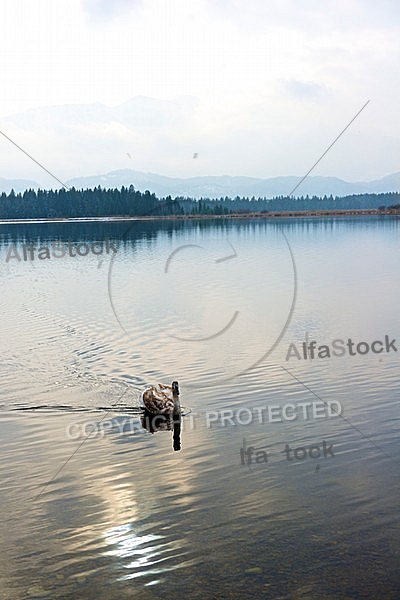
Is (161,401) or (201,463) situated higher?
(161,401)

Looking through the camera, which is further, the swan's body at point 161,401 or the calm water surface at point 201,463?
the swan's body at point 161,401

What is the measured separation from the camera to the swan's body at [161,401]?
21.1 metres

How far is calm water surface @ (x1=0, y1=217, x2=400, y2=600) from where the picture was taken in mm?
12492

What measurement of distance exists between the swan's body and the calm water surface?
1.81 feet

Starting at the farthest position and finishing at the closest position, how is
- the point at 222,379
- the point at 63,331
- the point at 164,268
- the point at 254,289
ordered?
the point at 164,268 → the point at 254,289 → the point at 63,331 → the point at 222,379

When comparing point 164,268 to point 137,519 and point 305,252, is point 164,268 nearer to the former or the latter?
point 305,252

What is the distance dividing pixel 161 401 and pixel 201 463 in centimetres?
419

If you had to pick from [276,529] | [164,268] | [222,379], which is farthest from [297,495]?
[164,268]

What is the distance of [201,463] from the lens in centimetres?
1753

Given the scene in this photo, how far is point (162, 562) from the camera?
1280 centimetres

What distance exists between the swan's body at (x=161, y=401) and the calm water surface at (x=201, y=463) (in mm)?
552

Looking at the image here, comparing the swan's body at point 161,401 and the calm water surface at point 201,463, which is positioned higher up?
the swan's body at point 161,401

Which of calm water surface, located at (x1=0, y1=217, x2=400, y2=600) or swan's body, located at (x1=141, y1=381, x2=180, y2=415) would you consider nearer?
calm water surface, located at (x1=0, y1=217, x2=400, y2=600)

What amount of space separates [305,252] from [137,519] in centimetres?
8443
